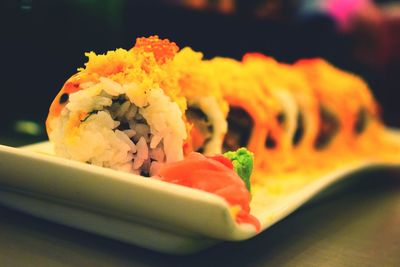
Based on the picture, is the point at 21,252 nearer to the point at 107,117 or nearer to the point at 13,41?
the point at 107,117

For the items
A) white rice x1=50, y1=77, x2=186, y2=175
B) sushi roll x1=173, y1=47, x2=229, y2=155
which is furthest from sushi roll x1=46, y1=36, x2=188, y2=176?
sushi roll x1=173, y1=47, x2=229, y2=155

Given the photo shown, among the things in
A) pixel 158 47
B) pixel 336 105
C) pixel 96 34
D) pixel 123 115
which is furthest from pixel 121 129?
pixel 336 105

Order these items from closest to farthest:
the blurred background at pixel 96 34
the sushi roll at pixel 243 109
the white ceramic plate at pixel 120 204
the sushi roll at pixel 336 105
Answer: the white ceramic plate at pixel 120 204, the blurred background at pixel 96 34, the sushi roll at pixel 243 109, the sushi roll at pixel 336 105

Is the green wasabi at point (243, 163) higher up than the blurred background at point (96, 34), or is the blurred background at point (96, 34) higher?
the blurred background at point (96, 34)

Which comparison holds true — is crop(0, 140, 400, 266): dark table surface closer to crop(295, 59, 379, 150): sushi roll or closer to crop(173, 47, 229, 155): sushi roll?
crop(173, 47, 229, 155): sushi roll

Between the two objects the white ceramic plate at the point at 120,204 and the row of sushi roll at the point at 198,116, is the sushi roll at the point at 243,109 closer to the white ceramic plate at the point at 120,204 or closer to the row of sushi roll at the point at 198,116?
the row of sushi roll at the point at 198,116

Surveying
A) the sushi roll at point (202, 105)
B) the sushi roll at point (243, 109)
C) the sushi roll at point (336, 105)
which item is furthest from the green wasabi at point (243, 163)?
the sushi roll at point (336, 105)
